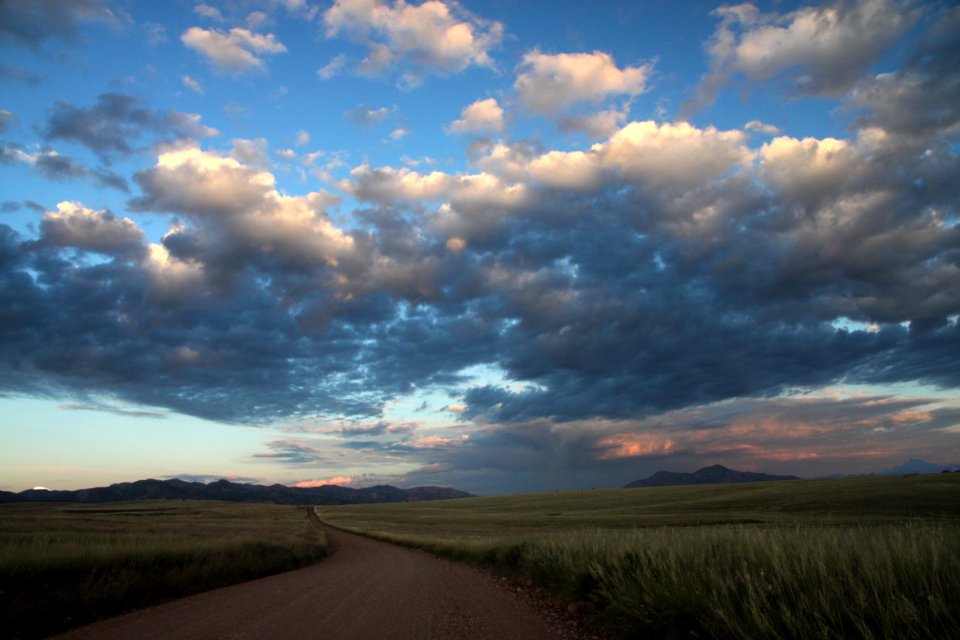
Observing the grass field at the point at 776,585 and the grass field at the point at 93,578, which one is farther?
the grass field at the point at 93,578

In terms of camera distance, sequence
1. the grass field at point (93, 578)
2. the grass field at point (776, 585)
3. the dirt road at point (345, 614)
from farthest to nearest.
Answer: the grass field at point (93, 578) < the dirt road at point (345, 614) < the grass field at point (776, 585)

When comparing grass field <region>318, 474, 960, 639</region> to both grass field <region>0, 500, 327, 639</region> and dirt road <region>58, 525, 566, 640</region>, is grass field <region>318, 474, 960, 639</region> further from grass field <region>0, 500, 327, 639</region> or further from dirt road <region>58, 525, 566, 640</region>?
grass field <region>0, 500, 327, 639</region>

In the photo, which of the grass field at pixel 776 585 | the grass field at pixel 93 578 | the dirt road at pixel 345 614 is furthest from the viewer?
the grass field at pixel 93 578

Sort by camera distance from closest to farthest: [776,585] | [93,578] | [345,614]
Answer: [776,585], [345,614], [93,578]

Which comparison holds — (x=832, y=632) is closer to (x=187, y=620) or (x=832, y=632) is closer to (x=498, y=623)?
(x=498, y=623)

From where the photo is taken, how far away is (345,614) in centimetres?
931

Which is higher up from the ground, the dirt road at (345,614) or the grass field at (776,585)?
the grass field at (776,585)

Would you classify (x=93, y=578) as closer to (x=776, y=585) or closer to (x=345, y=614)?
(x=345, y=614)

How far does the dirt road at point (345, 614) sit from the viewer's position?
790cm

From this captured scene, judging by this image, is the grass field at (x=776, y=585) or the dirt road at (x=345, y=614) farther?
the dirt road at (x=345, y=614)

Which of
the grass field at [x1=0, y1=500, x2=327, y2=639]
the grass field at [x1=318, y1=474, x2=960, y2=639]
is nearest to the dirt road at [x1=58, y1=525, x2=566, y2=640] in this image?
the grass field at [x1=0, y1=500, x2=327, y2=639]

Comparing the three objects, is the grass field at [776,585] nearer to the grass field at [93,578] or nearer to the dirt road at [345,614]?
the dirt road at [345,614]

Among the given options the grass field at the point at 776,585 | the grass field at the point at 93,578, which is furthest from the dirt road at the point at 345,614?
the grass field at the point at 776,585

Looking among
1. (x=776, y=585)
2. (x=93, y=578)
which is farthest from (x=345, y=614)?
(x=776, y=585)
